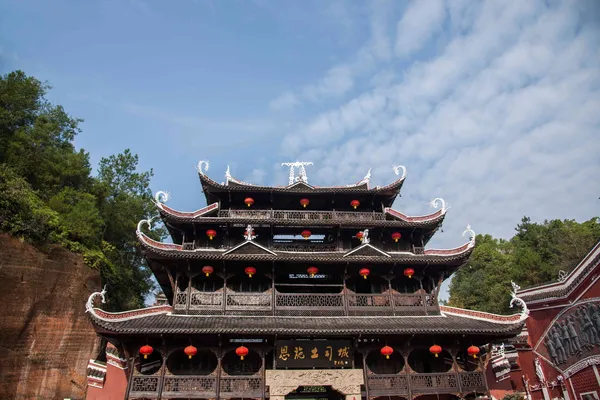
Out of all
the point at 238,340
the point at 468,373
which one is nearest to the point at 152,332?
the point at 238,340

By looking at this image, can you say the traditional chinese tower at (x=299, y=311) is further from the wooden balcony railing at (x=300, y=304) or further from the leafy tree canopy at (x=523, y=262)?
the leafy tree canopy at (x=523, y=262)

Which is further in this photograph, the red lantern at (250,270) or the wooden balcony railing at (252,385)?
the red lantern at (250,270)

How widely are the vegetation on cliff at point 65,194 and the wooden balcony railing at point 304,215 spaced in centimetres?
909

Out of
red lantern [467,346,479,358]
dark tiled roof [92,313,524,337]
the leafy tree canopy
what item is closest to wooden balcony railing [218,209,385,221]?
dark tiled roof [92,313,524,337]

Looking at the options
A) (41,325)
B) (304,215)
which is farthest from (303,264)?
(41,325)

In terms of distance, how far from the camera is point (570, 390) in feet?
50.3

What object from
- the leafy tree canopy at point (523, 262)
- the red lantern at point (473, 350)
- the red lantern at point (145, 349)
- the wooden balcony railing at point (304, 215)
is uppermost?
the leafy tree canopy at point (523, 262)

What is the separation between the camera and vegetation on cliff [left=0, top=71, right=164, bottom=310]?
807 inches

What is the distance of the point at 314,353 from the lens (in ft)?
50.5

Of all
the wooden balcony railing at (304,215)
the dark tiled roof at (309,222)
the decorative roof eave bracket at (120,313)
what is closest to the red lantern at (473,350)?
the dark tiled roof at (309,222)

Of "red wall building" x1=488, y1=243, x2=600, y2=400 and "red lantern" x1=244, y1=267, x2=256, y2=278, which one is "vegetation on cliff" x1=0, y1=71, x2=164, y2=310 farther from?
"red wall building" x1=488, y1=243, x2=600, y2=400

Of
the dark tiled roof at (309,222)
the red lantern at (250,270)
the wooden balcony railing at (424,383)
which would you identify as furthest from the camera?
the dark tiled roof at (309,222)

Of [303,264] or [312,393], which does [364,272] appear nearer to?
[303,264]

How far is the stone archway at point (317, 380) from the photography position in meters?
14.6
